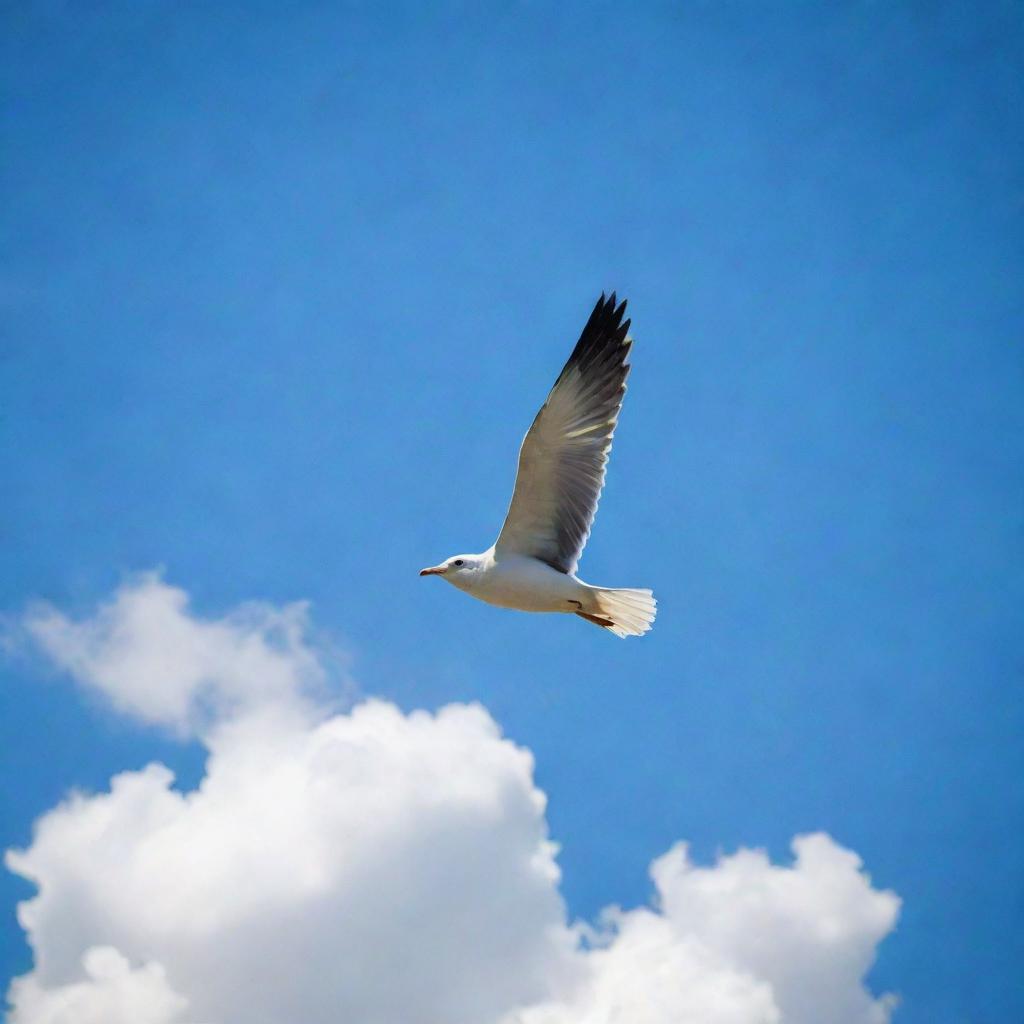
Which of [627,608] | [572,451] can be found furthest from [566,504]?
[627,608]

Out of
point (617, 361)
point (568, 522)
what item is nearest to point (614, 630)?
point (568, 522)

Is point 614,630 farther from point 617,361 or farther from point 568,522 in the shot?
point 617,361

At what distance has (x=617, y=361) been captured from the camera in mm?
10539

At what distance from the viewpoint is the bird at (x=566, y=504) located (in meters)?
10.4

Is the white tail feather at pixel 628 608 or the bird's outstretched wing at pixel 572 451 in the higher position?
the bird's outstretched wing at pixel 572 451

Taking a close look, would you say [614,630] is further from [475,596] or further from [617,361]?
[617,361]

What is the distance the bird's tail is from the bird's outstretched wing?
28cm

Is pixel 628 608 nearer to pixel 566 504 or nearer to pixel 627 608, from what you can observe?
pixel 627 608

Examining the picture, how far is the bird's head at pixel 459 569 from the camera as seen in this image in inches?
420

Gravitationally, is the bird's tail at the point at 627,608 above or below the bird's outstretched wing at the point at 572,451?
below

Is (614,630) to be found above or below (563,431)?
below

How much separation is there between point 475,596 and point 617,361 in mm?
1735

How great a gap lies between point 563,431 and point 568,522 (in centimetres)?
61

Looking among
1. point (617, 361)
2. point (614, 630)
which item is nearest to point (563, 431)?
point (617, 361)
